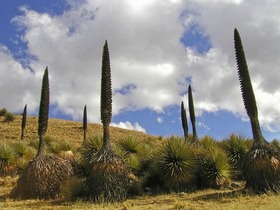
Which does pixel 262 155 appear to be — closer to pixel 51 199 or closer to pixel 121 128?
pixel 51 199

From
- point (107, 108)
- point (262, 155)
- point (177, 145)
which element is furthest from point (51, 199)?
point (262, 155)

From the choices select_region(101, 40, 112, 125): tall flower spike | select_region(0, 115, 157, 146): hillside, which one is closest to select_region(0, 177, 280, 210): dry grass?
select_region(101, 40, 112, 125): tall flower spike

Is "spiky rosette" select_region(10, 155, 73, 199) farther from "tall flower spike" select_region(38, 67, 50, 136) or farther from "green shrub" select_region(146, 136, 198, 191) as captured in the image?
"green shrub" select_region(146, 136, 198, 191)

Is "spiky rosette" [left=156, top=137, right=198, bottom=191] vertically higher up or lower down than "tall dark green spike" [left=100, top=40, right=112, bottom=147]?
lower down

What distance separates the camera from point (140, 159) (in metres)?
21.4

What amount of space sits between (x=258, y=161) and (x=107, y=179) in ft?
19.9

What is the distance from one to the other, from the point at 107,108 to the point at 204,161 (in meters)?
5.29

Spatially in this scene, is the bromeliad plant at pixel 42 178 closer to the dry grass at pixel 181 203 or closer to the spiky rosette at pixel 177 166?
the dry grass at pixel 181 203

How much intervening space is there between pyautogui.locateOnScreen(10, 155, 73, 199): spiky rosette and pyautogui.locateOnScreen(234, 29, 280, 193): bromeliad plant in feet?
26.9

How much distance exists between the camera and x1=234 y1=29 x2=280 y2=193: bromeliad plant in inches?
Result: 628

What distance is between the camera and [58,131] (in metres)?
54.4

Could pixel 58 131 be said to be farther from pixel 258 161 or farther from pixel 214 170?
pixel 258 161

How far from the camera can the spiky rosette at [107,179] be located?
16469mm

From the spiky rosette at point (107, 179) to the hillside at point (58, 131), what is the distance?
97.5 feet
